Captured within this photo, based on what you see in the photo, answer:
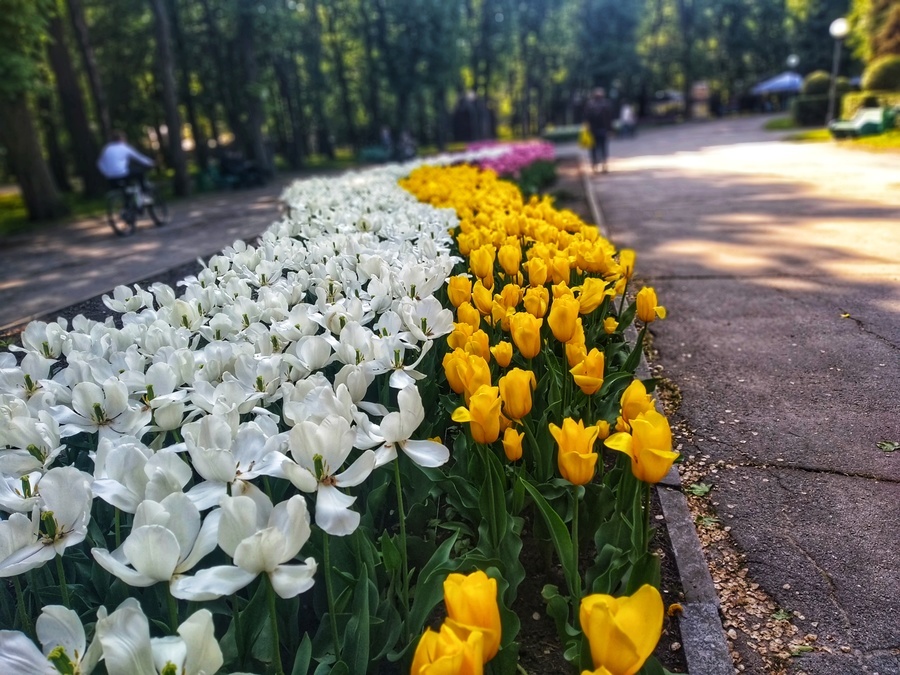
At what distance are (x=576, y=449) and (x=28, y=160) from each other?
18.0 meters

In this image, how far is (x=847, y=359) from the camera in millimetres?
4125

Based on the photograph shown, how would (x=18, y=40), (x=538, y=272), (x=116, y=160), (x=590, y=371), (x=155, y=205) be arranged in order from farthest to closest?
(x=155, y=205), (x=18, y=40), (x=116, y=160), (x=538, y=272), (x=590, y=371)

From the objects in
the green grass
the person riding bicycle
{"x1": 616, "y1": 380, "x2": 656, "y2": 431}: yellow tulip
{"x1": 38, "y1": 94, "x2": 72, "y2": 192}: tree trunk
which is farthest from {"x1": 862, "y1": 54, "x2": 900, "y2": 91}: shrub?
{"x1": 38, "y1": 94, "x2": 72, "y2": 192}: tree trunk

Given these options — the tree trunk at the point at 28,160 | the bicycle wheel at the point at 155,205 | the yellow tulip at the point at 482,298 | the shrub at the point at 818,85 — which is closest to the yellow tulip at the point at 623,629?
the yellow tulip at the point at 482,298

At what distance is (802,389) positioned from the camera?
3.75 m

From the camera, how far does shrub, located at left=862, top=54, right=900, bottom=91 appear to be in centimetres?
2464

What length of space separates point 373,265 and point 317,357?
0.98 metres

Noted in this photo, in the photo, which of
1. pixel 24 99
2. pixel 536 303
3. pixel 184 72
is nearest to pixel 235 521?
pixel 536 303

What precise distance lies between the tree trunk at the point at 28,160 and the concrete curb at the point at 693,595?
16.5 m

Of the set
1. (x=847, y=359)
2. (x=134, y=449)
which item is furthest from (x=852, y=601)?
(x=847, y=359)

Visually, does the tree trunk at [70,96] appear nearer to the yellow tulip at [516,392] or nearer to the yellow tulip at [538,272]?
the yellow tulip at [538,272]

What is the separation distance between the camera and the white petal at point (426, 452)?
164cm

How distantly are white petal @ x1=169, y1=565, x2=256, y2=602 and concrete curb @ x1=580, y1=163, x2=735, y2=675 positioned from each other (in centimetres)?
120

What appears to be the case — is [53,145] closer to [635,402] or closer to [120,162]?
[120,162]
